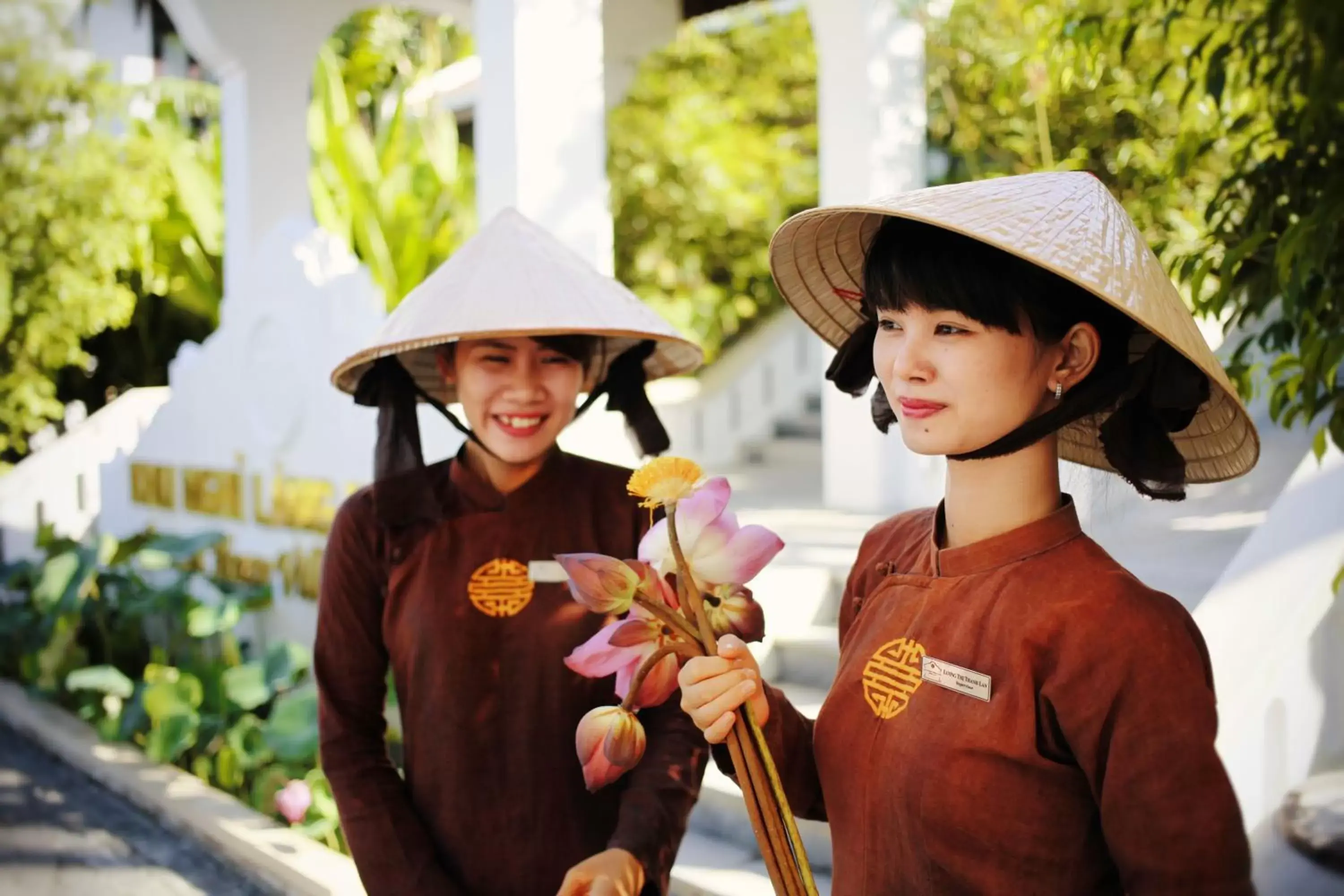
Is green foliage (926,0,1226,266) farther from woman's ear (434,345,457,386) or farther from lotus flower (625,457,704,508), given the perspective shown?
lotus flower (625,457,704,508)

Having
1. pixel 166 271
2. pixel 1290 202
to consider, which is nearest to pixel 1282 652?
pixel 1290 202

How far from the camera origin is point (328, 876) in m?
3.38

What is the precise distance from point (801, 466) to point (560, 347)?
574 centimetres

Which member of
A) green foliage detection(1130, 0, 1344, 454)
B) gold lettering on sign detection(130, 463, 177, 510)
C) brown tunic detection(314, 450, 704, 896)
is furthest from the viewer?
gold lettering on sign detection(130, 463, 177, 510)

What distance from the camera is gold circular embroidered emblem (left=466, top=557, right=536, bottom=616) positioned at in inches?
70.8

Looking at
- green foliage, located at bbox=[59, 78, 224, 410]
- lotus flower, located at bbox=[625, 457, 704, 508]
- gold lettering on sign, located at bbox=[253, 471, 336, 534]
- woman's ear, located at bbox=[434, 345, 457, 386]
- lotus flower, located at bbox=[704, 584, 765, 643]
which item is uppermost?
green foliage, located at bbox=[59, 78, 224, 410]

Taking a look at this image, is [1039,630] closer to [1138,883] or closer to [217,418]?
[1138,883]

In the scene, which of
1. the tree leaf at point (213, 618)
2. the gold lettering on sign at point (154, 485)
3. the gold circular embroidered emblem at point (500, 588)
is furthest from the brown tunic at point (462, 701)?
the gold lettering on sign at point (154, 485)

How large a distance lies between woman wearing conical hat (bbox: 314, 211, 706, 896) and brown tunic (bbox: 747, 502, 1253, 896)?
0.54 m

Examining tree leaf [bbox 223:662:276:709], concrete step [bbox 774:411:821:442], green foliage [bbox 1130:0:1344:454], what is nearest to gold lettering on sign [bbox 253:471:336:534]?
tree leaf [bbox 223:662:276:709]

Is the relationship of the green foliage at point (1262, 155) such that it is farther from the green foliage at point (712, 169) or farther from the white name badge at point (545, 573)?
the green foliage at point (712, 169)

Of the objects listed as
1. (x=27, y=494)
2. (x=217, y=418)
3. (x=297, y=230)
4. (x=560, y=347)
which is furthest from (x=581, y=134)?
(x=27, y=494)

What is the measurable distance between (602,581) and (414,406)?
106 cm

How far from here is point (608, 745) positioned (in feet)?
3.27
